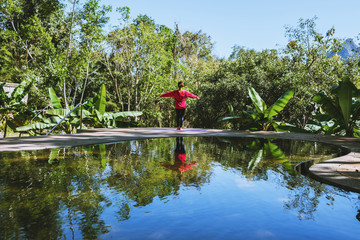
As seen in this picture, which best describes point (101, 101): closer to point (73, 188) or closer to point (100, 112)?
point (100, 112)

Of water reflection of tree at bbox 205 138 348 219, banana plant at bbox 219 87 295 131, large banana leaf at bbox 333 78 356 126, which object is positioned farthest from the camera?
banana plant at bbox 219 87 295 131

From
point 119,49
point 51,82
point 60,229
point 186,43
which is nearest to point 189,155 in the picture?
point 60,229

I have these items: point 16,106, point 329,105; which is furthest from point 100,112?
point 329,105

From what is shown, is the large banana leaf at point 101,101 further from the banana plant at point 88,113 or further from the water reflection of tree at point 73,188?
the water reflection of tree at point 73,188

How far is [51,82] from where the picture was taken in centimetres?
1445

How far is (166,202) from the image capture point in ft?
7.11

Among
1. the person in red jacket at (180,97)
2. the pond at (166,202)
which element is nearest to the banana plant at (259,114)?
the person in red jacket at (180,97)

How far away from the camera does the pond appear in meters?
1.67

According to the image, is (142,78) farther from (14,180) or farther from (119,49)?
(14,180)

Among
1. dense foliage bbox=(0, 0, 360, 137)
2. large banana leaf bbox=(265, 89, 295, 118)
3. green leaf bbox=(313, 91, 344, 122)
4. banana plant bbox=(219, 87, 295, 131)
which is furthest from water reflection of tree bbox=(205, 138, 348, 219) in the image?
dense foliage bbox=(0, 0, 360, 137)

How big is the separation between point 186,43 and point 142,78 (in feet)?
30.6

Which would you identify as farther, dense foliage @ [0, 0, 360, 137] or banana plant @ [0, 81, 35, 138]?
dense foliage @ [0, 0, 360, 137]

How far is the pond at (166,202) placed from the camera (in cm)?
167

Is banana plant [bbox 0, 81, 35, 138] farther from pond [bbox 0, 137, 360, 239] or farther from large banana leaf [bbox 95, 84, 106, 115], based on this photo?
pond [bbox 0, 137, 360, 239]
